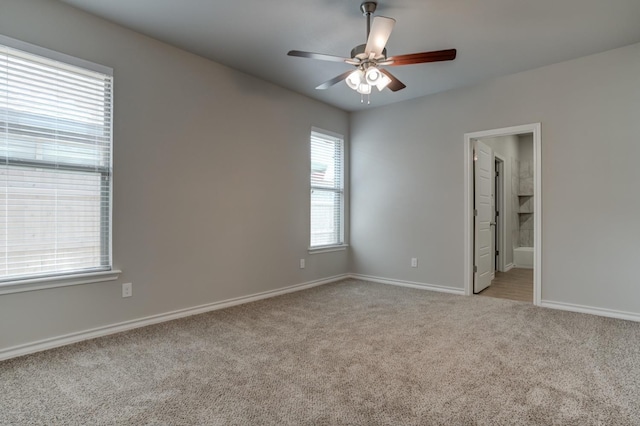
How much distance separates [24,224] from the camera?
259cm

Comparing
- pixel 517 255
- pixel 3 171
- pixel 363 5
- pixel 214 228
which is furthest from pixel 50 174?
pixel 517 255

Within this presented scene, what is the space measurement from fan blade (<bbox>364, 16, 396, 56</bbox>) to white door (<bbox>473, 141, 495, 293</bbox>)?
8.55 feet

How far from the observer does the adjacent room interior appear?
2.13m

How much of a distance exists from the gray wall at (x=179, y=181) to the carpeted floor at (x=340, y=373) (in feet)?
1.08

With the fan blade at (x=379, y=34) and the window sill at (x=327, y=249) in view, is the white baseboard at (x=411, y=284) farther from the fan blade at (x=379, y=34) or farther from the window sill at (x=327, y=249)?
the fan blade at (x=379, y=34)

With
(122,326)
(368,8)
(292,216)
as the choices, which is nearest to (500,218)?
(292,216)

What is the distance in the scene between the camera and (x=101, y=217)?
2967 millimetres

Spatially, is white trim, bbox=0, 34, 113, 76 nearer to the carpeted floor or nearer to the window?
the carpeted floor

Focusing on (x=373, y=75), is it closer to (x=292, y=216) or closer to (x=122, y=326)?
(x=292, y=216)

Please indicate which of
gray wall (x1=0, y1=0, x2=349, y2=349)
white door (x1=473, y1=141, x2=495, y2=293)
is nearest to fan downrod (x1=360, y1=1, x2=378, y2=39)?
gray wall (x1=0, y1=0, x2=349, y2=349)

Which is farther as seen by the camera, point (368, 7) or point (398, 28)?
point (398, 28)

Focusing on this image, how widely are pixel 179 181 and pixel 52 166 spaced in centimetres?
102

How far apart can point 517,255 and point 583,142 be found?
394 centimetres

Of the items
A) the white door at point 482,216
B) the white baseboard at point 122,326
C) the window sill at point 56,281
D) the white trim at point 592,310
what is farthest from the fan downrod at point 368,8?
the white trim at point 592,310
